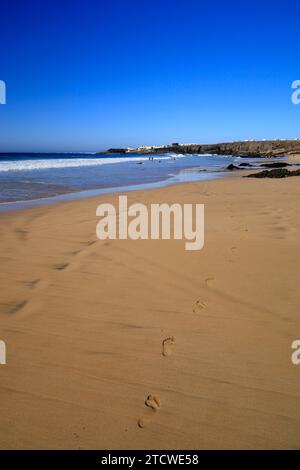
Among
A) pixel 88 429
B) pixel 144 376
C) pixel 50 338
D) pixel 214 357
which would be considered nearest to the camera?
pixel 88 429

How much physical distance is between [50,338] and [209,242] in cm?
313

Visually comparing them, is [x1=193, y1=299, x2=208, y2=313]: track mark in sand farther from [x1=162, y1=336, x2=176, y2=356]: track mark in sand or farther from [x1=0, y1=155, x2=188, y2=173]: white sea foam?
[x1=0, y1=155, x2=188, y2=173]: white sea foam

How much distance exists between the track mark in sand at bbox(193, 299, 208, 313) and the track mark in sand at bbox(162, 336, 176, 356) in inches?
21.0

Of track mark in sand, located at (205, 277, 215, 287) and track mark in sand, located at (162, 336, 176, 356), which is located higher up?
track mark in sand, located at (205, 277, 215, 287)

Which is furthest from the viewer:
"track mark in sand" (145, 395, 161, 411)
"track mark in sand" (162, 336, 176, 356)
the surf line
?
the surf line

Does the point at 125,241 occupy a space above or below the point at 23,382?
above

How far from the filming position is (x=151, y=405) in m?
2.08

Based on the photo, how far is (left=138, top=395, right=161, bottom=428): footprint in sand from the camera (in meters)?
1.95

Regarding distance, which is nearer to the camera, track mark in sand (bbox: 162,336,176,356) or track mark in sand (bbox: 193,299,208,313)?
track mark in sand (bbox: 162,336,176,356)

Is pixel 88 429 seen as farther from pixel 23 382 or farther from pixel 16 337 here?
pixel 16 337

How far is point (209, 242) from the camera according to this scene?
17.3 ft

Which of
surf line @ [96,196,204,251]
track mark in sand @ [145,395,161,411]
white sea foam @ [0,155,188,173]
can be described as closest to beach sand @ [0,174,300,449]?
track mark in sand @ [145,395,161,411]

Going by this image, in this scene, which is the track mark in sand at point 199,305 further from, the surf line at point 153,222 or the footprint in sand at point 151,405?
the surf line at point 153,222

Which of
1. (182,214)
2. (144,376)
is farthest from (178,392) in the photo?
(182,214)
